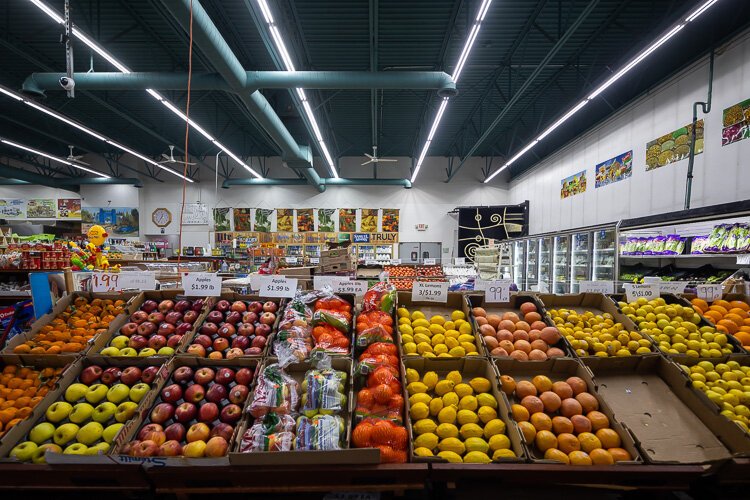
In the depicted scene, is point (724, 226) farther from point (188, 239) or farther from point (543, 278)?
point (188, 239)

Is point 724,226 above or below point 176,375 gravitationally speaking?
above

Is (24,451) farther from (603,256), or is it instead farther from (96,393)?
(603,256)

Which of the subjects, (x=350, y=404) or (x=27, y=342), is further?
(x=27, y=342)


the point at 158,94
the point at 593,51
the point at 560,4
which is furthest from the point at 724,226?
the point at 158,94

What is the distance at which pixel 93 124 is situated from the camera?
1129 centimetres

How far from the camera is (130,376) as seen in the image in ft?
5.79

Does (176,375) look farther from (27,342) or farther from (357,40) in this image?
(357,40)

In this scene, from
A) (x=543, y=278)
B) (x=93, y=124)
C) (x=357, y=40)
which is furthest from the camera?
(x=93, y=124)

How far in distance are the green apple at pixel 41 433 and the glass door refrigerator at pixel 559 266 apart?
8.16 metres

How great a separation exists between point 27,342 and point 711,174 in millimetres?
8229

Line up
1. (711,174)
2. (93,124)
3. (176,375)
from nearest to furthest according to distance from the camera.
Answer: (176,375)
(711,174)
(93,124)

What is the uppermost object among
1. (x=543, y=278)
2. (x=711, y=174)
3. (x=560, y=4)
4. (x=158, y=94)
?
(x=560, y=4)

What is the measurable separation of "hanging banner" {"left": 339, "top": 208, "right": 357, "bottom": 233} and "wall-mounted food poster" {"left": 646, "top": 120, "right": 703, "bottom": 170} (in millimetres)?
10290

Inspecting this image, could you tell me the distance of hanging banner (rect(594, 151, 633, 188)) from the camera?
702 centimetres
